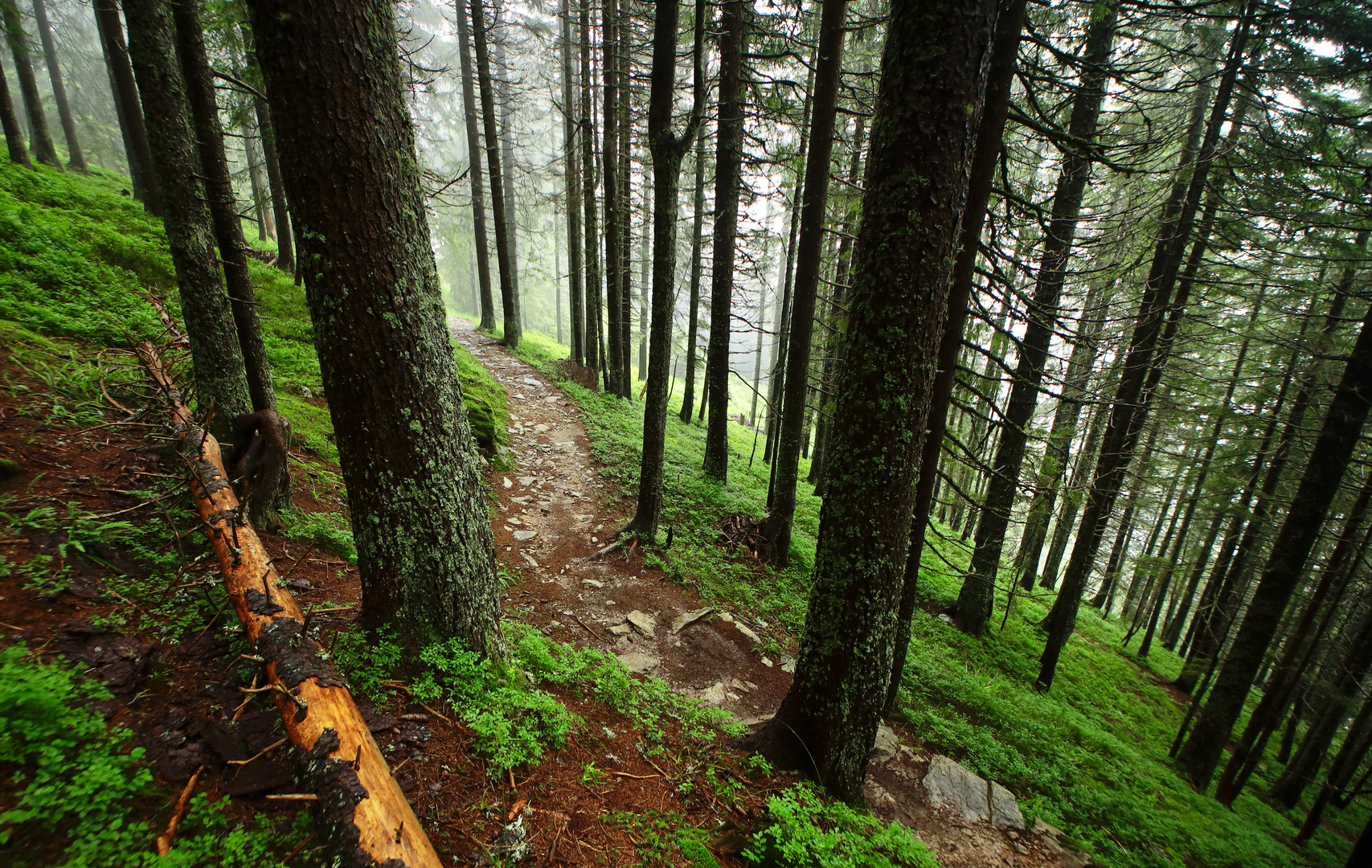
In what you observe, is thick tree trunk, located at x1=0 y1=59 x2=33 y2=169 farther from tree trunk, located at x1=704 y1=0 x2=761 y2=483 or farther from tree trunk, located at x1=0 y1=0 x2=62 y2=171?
tree trunk, located at x1=704 y1=0 x2=761 y2=483

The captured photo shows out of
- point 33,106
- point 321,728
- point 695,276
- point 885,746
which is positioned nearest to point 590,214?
point 695,276

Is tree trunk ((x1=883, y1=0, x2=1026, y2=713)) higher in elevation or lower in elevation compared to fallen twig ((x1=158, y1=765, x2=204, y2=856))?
higher

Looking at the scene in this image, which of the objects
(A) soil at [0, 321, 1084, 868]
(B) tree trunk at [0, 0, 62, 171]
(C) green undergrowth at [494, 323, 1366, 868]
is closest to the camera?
(A) soil at [0, 321, 1084, 868]

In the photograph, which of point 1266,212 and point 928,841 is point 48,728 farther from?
point 1266,212

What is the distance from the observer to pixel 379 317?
9.28ft

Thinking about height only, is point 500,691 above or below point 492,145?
below

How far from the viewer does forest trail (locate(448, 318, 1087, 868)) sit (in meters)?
4.61

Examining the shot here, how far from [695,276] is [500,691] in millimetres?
10155

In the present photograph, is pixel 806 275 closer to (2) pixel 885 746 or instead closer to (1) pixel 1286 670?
(2) pixel 885 746

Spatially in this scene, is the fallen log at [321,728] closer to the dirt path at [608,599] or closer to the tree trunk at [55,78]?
the dirt path at [608,599]

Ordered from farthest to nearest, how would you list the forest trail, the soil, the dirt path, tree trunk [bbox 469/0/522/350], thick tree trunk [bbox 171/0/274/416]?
1. tree trunk [bbox 469/0/522/350]
2. the dirt path
3. the forest trail
4. thick tree trunk [bbox 171/0/274/416]
5. the soil

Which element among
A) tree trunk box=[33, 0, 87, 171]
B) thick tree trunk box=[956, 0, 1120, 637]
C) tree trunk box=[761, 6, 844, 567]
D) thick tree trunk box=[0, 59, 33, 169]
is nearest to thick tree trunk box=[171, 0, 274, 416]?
tree trunk box=[761, 6, 844, 567]

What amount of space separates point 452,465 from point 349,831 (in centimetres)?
194

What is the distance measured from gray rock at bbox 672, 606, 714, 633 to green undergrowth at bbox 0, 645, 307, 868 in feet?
14.7
